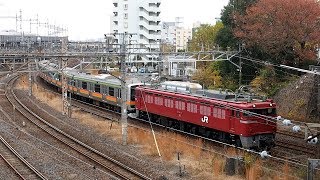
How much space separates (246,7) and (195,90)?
49.1ft

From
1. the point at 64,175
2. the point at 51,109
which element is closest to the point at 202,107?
the point at 64,175

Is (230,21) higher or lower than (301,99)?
higher

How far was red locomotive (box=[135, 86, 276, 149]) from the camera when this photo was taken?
18266mm

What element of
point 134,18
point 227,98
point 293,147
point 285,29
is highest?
point 134,18

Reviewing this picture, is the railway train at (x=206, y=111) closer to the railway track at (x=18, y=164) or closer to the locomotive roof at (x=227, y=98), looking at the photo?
the locomotive roof at (x=227, y=98)

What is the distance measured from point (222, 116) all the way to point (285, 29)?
39.0 ft

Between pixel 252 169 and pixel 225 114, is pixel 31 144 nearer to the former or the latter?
pixel 225 114

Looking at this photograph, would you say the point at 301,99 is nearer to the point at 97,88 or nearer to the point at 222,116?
the point at 222,116

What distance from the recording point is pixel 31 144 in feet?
70.6

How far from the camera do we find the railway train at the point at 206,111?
18.3 m

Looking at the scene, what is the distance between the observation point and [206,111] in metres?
20.5

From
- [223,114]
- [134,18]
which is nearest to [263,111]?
[223,114]

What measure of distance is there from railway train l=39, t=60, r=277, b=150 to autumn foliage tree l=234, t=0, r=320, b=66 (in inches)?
327

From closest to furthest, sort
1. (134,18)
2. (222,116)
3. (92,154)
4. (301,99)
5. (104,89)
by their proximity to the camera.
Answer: (92,154), (222,116), (301,99), (104,89), (134,18)
